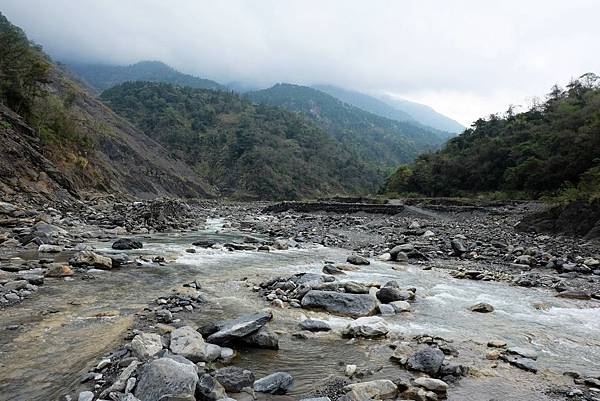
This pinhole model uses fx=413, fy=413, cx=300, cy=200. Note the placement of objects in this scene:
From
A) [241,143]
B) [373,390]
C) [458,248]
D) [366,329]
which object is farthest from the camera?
[241,143]

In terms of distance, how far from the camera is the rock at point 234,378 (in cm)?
607

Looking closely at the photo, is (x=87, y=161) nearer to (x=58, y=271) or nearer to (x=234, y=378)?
(x=58, y=271)

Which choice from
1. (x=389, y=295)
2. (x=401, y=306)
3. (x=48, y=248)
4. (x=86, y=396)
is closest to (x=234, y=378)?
(x=86, y=396)

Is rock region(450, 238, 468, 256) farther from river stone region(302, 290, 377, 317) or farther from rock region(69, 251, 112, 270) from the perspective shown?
rock region(69, 251, 112, 270)

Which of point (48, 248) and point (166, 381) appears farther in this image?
point (48, 248)

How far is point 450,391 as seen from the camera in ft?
20.8

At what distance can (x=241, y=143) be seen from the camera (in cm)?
12300

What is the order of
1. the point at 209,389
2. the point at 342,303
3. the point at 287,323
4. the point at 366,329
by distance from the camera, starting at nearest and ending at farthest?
1. the point at 209,389
2. the point at 366,329
3. the point at 287,323
4. the point at 342,303

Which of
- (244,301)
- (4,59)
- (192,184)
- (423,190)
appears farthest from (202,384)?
(192,184)

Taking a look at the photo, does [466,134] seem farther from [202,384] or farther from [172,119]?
[172,119]

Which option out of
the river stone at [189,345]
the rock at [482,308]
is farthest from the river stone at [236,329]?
the rock at [482,308]

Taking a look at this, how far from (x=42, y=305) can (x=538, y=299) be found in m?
13.1

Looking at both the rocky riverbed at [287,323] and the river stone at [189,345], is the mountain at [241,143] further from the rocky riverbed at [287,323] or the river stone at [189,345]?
the river stone at [189,345]

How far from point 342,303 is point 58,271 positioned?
8.19 meters
